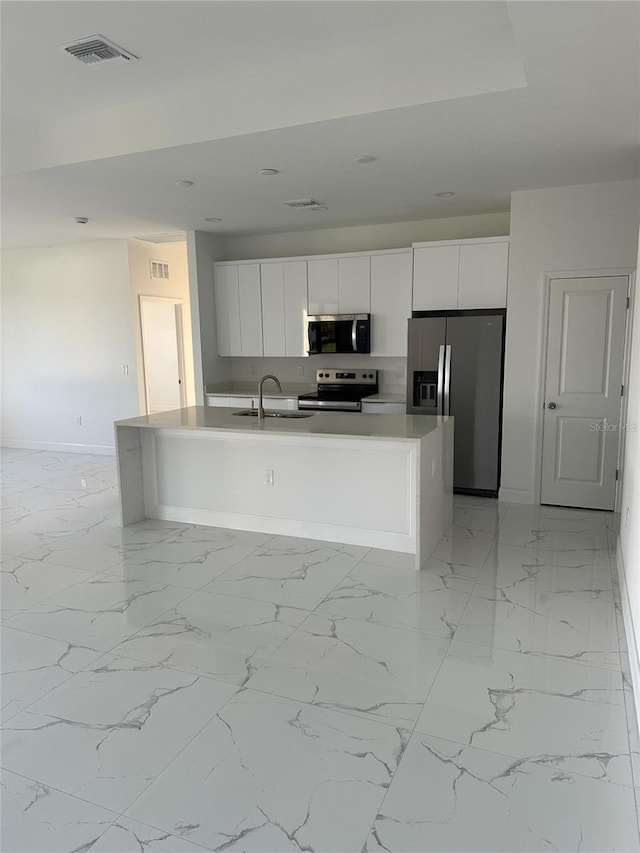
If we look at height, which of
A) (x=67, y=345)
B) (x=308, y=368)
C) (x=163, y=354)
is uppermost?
(x=67, y=345)

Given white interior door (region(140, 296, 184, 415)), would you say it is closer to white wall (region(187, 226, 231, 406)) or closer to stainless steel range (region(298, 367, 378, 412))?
white wall (region(187, 226, 231, 406))

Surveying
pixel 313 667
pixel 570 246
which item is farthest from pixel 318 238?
pixel 313 667

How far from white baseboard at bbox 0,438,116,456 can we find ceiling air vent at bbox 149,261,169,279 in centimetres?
233

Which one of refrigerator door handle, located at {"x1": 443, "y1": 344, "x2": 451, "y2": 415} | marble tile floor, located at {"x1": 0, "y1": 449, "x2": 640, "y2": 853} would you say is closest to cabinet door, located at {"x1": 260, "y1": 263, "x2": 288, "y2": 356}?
refrigerator door handle, located at {"x1": 443, "y1": 344, "x2": 451, "y2": 415}

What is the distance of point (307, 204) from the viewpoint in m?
5.12

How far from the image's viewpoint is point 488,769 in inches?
76.6

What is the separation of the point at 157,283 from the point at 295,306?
2.23 metres

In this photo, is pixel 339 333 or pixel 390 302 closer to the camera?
pixel 390 302

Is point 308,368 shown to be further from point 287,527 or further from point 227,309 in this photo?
point 287,527

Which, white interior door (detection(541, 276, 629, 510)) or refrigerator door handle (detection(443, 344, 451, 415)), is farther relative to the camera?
refrigerator door handle (detection(443, 344, 451, 415))

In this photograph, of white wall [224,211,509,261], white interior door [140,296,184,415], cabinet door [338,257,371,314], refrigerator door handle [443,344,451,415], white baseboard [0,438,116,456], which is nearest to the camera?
refrigerator door handle [443,344,451,415]

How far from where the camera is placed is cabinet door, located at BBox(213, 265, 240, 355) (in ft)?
21.8

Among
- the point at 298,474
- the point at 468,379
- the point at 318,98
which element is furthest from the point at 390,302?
the point at 318,98

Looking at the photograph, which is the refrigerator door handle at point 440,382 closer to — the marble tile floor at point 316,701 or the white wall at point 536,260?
the white wall at point 536,260
